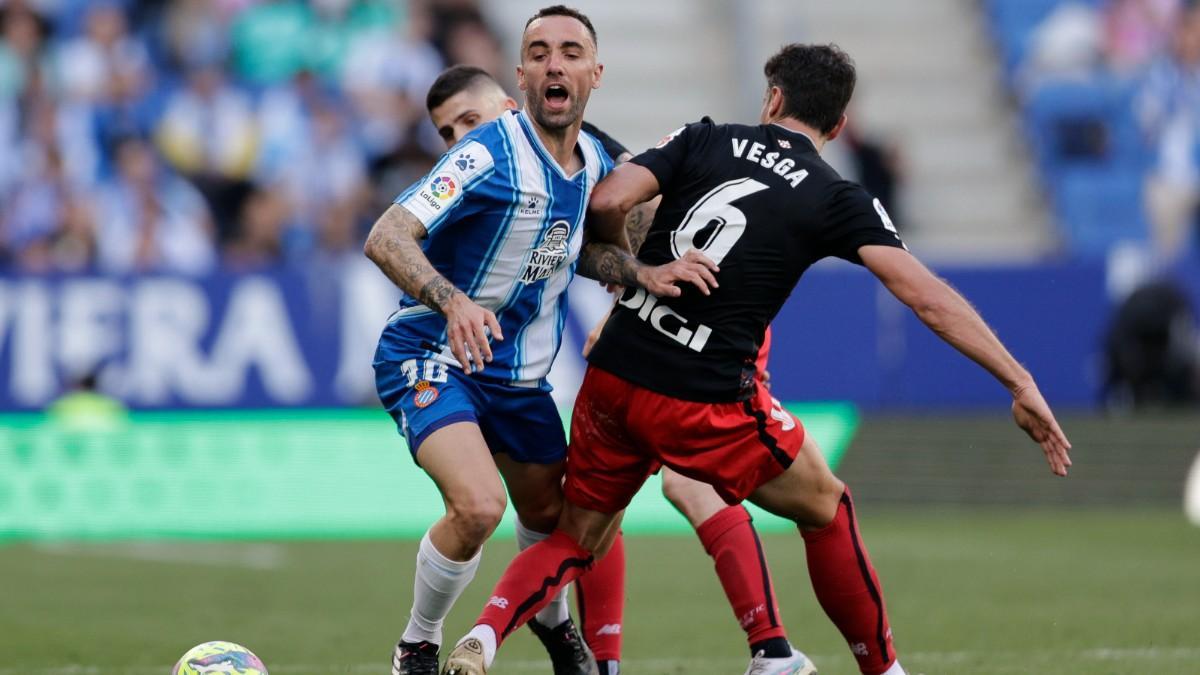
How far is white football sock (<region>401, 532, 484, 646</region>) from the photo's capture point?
598 cm

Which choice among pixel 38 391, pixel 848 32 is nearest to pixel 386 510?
pixel 38 391

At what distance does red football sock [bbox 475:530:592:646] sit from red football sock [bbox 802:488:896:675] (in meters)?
0.78

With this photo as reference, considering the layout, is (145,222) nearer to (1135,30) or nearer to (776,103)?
(776,103)

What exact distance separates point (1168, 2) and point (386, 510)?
11439mm

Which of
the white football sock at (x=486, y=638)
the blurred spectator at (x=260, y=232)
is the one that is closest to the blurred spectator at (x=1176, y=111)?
the blurred spectator at (x=260, y=232)

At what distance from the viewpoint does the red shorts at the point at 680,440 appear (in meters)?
5.89

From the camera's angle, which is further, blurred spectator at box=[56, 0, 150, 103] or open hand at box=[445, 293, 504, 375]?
blurred spectator at box=[56, 0, 150, 103]

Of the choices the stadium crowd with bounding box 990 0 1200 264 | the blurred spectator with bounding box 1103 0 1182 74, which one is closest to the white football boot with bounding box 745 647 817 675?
the stadium crowd with bounding box 990 0 1200 264

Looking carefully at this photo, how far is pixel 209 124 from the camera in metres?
16.7

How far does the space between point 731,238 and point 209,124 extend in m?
11.6

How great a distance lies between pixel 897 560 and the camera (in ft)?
36.7

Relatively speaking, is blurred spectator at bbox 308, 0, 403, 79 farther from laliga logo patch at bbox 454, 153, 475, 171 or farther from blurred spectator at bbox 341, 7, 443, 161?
laliga logo patch at bbox 454, 153, 475, 171

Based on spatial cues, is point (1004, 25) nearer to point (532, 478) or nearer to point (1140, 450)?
point (1140, 450)

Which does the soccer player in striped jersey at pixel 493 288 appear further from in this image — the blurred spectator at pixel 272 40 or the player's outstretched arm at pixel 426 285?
the blurred spectator at pixel 272 40
